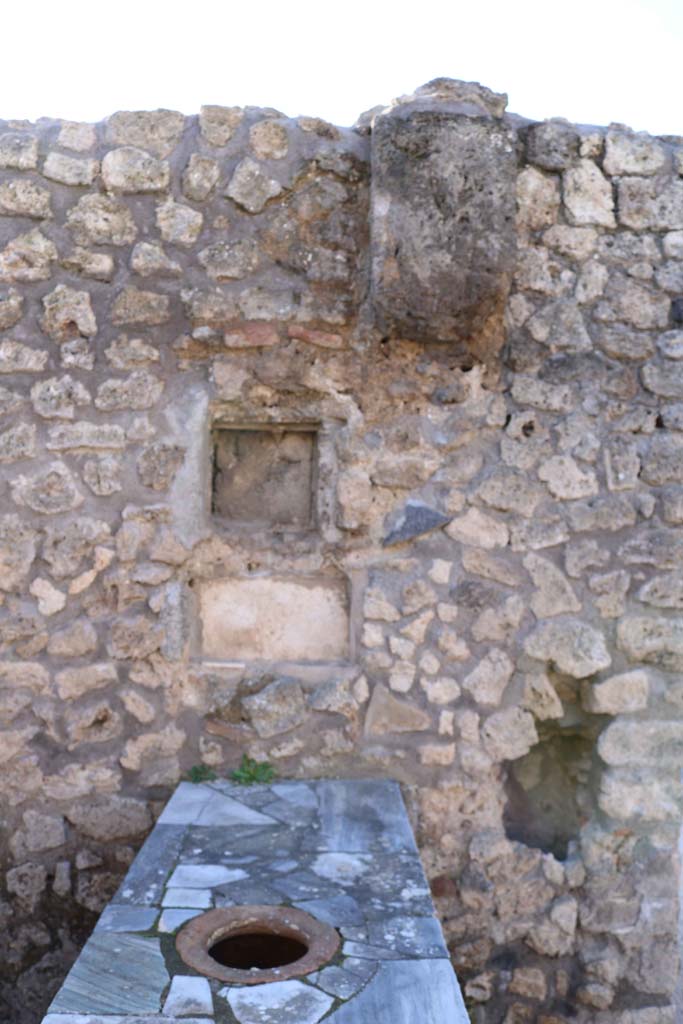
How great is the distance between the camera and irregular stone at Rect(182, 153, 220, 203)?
3344 millimetres

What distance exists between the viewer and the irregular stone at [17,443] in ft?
10.9

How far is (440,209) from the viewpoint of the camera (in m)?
3.20

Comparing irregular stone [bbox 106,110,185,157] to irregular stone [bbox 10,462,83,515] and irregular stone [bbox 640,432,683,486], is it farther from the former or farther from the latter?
irregular stone [bbox 640,432,683,486]

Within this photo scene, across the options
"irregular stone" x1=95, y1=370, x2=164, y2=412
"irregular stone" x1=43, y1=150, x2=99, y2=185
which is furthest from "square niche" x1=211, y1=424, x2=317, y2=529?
"irregular stone" x1=43, y1=150, x2=99, y2=185

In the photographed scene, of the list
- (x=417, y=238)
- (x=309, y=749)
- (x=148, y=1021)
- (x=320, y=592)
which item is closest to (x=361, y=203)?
(x=417, y=238)

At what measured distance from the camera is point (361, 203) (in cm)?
341

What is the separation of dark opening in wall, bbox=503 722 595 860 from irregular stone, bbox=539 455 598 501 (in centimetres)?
89

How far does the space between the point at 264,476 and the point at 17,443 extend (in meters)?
0.90

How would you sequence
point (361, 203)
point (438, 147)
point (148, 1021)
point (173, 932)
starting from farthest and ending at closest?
point (361, 203)
point (438, 147)
point (173, 932)
point (148, 1021)

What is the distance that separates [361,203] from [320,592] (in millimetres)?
1446

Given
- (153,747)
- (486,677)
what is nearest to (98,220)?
(153,747)

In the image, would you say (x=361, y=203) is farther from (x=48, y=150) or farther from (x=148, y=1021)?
(x=148, y=1021)

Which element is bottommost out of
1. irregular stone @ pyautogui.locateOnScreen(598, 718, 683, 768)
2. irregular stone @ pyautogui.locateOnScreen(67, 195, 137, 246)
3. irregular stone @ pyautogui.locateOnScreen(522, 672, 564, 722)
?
irregular stone @ pyautogui.locateOnScreen(598, 718, 683, 768)

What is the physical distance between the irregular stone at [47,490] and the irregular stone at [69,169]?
1.01 meters
